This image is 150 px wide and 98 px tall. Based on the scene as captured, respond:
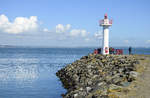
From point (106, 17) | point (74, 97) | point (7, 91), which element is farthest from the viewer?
point (106, 17)

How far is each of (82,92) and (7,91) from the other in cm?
891

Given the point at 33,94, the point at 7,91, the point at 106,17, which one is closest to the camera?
the point at 33,94

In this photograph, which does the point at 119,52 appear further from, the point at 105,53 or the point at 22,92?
the point at 22,92

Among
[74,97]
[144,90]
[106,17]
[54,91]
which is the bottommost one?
[54,91]

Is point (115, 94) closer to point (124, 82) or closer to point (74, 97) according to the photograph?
point (124, 82)

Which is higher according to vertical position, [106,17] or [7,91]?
[106,17]

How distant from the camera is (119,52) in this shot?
97.3ft

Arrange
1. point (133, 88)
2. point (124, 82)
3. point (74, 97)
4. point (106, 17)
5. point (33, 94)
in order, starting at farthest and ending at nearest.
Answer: point (106, 17) → point (33, 94) → point (74, 97) → point (124, 82) → point (133, 88)

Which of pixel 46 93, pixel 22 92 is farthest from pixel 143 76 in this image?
pixel 22 92

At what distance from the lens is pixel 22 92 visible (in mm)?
19094

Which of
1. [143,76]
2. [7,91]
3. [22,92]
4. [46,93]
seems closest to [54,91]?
[46,93]

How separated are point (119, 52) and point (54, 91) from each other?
12.6 m

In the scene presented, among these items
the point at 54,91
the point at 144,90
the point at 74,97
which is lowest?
the point at 54,91

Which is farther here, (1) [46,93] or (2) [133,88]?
(1) [46,93]
